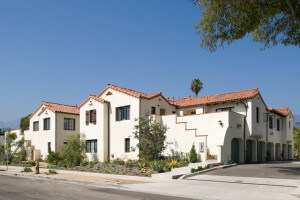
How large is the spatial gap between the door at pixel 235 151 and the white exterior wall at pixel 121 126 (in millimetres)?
8378

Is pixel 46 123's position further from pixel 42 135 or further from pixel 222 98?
pixel 222 98

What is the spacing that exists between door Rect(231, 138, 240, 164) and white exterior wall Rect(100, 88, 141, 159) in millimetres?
8378

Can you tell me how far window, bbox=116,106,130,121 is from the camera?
94.0 feet

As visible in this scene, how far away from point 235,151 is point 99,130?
13.0m

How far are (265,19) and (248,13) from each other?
1.52 meters

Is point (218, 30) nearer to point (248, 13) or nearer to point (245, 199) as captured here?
point (248, 13)

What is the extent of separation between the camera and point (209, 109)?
97.2 ft

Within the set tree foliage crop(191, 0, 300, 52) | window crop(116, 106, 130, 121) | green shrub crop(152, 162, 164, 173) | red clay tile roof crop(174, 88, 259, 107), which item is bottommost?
green shrub crop(152, 162, 164, 173)

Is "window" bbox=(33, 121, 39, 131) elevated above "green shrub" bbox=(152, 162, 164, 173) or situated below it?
above

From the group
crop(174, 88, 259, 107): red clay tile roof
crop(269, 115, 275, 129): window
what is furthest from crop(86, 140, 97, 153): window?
crop(269, 115, 275, 129): window

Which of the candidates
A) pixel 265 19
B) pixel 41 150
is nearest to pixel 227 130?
pixel 265 19

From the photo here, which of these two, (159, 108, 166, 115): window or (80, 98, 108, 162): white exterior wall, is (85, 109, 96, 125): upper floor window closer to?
(80, 98, 108, 162): white exterior wall

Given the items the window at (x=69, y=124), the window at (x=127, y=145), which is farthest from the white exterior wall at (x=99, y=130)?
the window at (x=69, y=124)

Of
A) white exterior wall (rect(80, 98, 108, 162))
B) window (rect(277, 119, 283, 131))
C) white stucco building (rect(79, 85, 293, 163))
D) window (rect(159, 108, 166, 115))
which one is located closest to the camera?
white stucco building (rect(79, 85, 293, 163))
